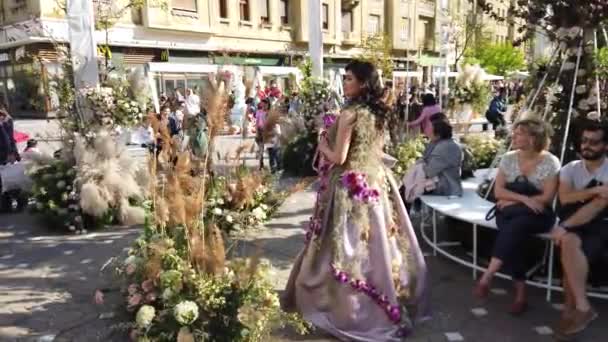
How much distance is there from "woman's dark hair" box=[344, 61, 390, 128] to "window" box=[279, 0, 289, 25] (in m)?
27.0

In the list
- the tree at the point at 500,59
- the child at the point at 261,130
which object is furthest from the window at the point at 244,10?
the tree at the point at 500,59

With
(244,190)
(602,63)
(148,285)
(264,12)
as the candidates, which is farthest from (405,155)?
(264,12)

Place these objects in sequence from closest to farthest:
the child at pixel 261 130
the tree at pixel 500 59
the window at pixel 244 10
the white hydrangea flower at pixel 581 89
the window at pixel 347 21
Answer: the child at pixel 261 130 → the white hydrangea flower at pixel 581 89 → the window at pixel 244 10 → the window at pixel 347 21 → the tree at pixel 500 59

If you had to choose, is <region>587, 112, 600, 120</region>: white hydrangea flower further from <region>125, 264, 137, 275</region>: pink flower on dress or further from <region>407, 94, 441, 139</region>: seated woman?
<region>125, 264, 137, 275</region>: pink flower on dress

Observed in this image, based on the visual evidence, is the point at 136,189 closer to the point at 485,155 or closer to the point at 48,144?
the point at 48,144

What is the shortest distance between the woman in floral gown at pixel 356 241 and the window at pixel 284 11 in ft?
88.6

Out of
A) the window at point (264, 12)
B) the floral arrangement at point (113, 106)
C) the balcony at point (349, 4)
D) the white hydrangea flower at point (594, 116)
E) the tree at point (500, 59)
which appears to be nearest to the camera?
the white hydrangea flower at point (594, 116)

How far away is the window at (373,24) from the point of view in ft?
116

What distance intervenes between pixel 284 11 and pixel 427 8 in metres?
16.3

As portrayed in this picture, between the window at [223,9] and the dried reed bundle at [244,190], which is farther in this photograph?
the window at [223,9]

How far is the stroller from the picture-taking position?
690cm

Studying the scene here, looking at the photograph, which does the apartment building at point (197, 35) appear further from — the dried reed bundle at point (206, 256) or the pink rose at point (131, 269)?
the dried reed bundle at point (206, 256)

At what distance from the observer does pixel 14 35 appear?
836 inches

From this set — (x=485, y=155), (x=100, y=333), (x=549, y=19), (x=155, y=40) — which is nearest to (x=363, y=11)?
(x=155, y=40)
